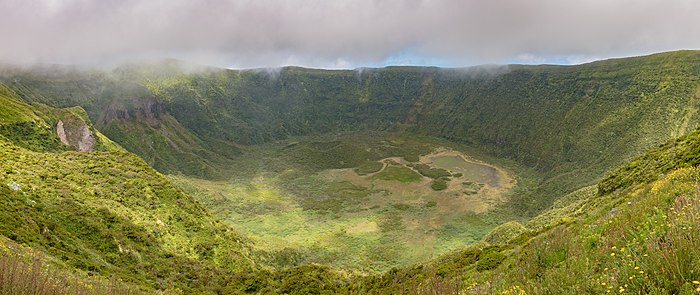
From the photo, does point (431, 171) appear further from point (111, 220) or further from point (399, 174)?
point (111, 220)

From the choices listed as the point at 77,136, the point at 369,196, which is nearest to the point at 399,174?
the point at 369,196

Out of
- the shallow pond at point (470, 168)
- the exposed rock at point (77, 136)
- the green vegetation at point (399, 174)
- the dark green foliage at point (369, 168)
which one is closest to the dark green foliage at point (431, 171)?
the green vegetation at point (399, 174)

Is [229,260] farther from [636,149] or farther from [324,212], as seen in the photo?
[636,149]

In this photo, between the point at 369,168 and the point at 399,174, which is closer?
the point at 399,174

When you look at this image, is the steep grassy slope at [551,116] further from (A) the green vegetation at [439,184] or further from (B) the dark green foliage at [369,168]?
(B) the dark green foliage at [369,168]

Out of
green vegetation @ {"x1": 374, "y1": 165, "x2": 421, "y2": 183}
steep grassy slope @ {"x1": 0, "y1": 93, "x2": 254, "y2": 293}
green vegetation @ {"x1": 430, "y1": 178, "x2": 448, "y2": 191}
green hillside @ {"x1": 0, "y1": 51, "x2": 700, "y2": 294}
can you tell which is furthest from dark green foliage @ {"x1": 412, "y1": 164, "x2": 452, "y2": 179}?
steep grassy slope @ {"x1": 0, "y1": 93, "x2": 254, "y2": 293}

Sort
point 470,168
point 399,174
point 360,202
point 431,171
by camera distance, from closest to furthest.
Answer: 1. point 360,202
2. point 399,174
3. point 431,171
4. point 470,168

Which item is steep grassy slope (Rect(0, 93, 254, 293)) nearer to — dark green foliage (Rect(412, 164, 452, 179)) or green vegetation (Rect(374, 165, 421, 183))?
green vegetation (Rect(374, 165, 421, 183))
